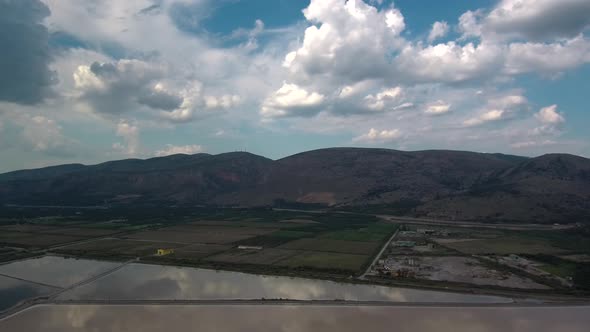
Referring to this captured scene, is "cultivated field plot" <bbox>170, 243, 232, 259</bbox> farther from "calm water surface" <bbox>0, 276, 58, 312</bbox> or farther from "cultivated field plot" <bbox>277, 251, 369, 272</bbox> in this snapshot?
"calm water surface" <bbox>0, 276, 58, 312</bbox>

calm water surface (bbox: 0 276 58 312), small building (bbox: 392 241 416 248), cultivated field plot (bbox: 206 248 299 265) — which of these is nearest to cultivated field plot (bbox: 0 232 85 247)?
calm water surface (bbox: 0 276 58 312)

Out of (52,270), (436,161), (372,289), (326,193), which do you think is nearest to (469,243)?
(372,289)

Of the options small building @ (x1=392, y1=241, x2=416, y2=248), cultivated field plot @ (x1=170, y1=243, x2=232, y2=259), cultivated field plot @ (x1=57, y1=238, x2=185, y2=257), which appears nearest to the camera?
cultivated field plot @ (x1=170, y1=243, x2=232, y2=259)

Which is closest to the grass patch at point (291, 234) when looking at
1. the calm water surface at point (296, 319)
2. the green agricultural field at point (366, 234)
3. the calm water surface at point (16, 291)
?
the green agricultural field at point (366, 234)

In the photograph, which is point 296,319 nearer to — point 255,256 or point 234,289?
point 234,289

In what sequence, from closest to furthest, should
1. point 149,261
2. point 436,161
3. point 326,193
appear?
point 149,261, point 326,193, point 436,161

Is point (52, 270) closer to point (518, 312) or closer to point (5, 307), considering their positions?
point (5, 307)

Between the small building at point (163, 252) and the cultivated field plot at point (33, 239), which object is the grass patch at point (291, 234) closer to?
the small building at point (163, 252)
